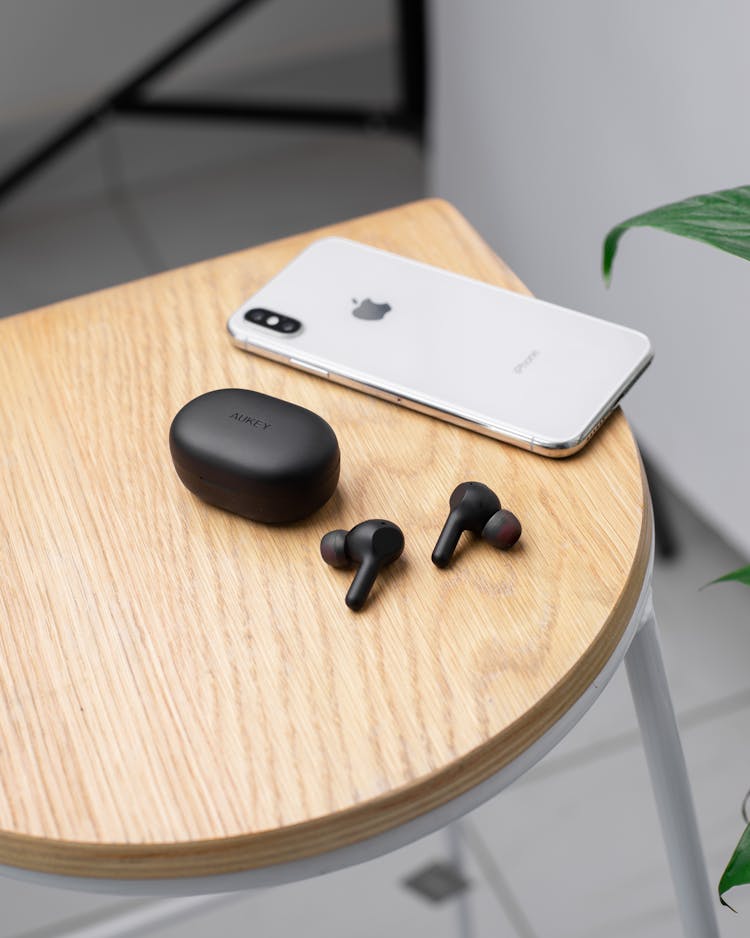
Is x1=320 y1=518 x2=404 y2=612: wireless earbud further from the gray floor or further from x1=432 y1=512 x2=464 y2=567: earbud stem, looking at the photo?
the gray floor

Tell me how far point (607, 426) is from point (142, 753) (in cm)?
28

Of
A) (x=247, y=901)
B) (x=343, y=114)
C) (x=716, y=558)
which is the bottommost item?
(x=247, y=901)

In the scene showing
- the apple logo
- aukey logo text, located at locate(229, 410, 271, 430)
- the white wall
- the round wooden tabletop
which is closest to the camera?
the round wooden tabletop

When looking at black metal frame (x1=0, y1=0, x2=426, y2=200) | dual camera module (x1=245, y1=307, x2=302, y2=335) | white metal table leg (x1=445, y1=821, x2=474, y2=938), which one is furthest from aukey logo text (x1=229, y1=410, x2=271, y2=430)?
black metal frame (x1=0, y1=0, x2=426, y2=200)

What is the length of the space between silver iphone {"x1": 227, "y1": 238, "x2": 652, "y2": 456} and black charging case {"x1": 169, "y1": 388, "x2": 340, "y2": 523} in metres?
0.08

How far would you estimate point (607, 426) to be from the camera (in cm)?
56

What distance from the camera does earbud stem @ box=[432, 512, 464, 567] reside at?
493 millimetres

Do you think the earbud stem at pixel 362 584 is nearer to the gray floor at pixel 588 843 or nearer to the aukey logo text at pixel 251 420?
the aukey logo text at pixel 251 420

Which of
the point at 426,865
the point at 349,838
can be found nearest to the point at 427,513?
the point at 349,838

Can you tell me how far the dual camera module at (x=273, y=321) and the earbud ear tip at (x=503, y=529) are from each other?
0.18m

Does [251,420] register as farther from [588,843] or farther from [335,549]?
[588,843]

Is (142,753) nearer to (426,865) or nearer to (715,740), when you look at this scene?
(426,865)

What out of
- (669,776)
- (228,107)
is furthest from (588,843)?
(228,107)

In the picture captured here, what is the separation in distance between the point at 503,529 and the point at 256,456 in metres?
0.12
